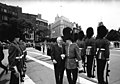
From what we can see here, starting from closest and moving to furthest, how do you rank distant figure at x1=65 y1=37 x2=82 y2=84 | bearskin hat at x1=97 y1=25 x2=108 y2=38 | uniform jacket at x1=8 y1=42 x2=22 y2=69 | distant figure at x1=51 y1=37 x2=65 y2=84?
uniform jacket at x1=8 y1=42 x2=22 y2=69
distant figure at x1=65 y1=37 x2=82 y2=84
distant figure at x1=51 y1=37 x2=65 y2=84
bearskin hat at x1=97 y1=25 x2=108 y2=38

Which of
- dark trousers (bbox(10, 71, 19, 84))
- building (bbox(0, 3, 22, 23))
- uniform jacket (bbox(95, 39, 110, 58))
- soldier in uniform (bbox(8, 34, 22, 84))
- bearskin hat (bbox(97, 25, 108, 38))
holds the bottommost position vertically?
dark trousers (bbox(10, 71, 19, 84))

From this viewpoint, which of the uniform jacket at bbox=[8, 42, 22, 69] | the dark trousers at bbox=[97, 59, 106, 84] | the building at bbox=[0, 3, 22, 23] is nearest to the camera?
the uniform jacket at bbox=[8, 42, 22, 69]

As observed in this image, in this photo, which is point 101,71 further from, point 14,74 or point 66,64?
point 14,74

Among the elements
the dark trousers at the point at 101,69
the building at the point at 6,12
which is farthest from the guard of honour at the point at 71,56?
the building at the point at 6,12

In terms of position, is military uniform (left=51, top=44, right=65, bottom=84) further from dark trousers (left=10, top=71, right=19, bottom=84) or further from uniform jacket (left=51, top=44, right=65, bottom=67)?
dark trousers (left=10, top=71, right=19, bottom=84)

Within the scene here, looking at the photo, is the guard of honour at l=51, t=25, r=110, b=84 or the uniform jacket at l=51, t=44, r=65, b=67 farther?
the uniform jacket at l=51, t=44, r=65, b=67

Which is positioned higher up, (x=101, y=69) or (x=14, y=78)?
(x=101, y=69)

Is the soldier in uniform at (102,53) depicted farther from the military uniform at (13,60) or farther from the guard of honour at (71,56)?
the military uniform at (13,60)

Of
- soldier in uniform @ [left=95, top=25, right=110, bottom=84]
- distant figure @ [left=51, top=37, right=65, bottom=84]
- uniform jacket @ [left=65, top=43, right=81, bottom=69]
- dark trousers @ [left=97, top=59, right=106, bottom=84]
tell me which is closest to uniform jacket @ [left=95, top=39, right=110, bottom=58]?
soldier in uniform @ [left=95, top=25, right=110, bottom=84]

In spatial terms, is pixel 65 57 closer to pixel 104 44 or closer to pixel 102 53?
pixel 102 53

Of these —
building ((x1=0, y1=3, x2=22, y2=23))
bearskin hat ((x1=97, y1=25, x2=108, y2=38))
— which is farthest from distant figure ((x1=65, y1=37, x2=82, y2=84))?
building ((x1=0, y1=3, x2=22, y2=23))

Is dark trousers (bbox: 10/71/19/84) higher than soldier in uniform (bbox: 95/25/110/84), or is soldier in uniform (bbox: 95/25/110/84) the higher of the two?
soldier in uniform (bbox: 95/25/110/84)

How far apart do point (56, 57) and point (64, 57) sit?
24 centimetres

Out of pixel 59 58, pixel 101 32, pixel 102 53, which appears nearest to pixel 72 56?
pixel 59 58
